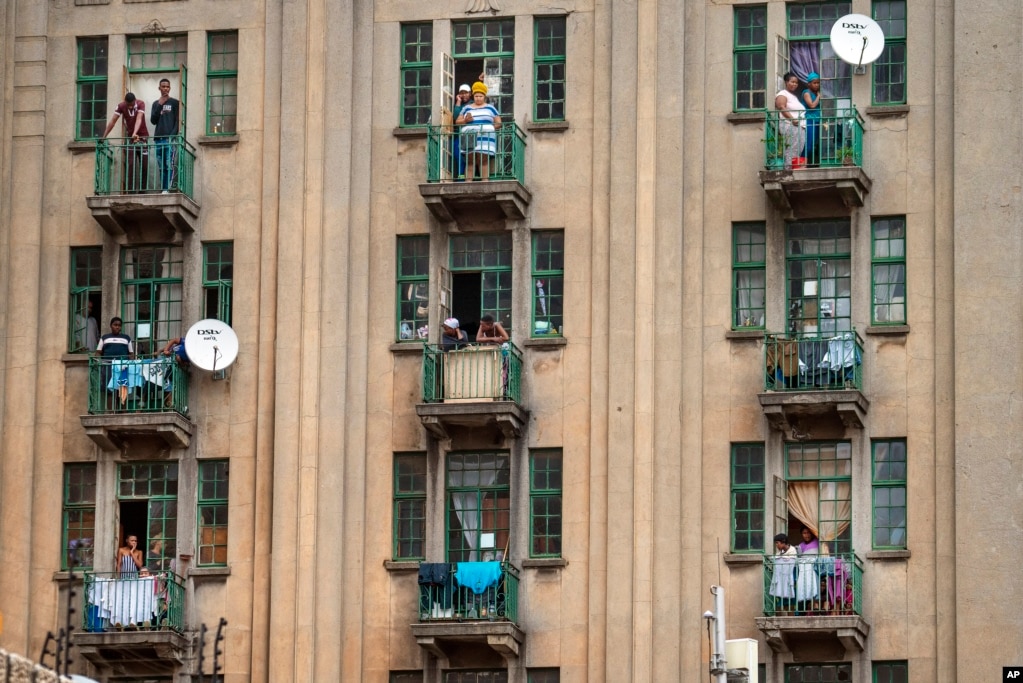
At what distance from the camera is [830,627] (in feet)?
189

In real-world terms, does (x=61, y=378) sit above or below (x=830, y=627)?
above

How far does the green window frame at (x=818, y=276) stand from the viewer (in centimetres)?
5984

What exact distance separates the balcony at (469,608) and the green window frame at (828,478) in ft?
18.7

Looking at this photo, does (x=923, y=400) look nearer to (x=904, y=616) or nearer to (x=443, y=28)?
(x=904, y=616)

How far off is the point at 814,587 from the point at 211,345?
496 inches

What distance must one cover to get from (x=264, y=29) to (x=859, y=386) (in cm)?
1397

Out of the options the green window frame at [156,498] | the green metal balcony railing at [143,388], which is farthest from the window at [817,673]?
the green metal balcony railing at [143,388]

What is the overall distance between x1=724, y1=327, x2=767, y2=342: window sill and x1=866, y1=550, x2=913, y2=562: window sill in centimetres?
469

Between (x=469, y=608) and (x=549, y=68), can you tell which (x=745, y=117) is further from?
(x=469, y=608)

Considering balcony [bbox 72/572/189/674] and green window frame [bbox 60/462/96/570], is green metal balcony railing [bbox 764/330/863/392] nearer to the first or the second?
balcony [bbox 72/572/189/674]

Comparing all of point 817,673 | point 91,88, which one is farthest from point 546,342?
point 91,88

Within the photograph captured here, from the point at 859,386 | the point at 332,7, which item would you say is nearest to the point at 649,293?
the point at 859,386

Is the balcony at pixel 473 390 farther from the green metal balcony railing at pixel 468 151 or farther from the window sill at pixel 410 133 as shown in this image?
the window sill at pixel 410 133

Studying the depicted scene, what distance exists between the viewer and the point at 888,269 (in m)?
59.8
